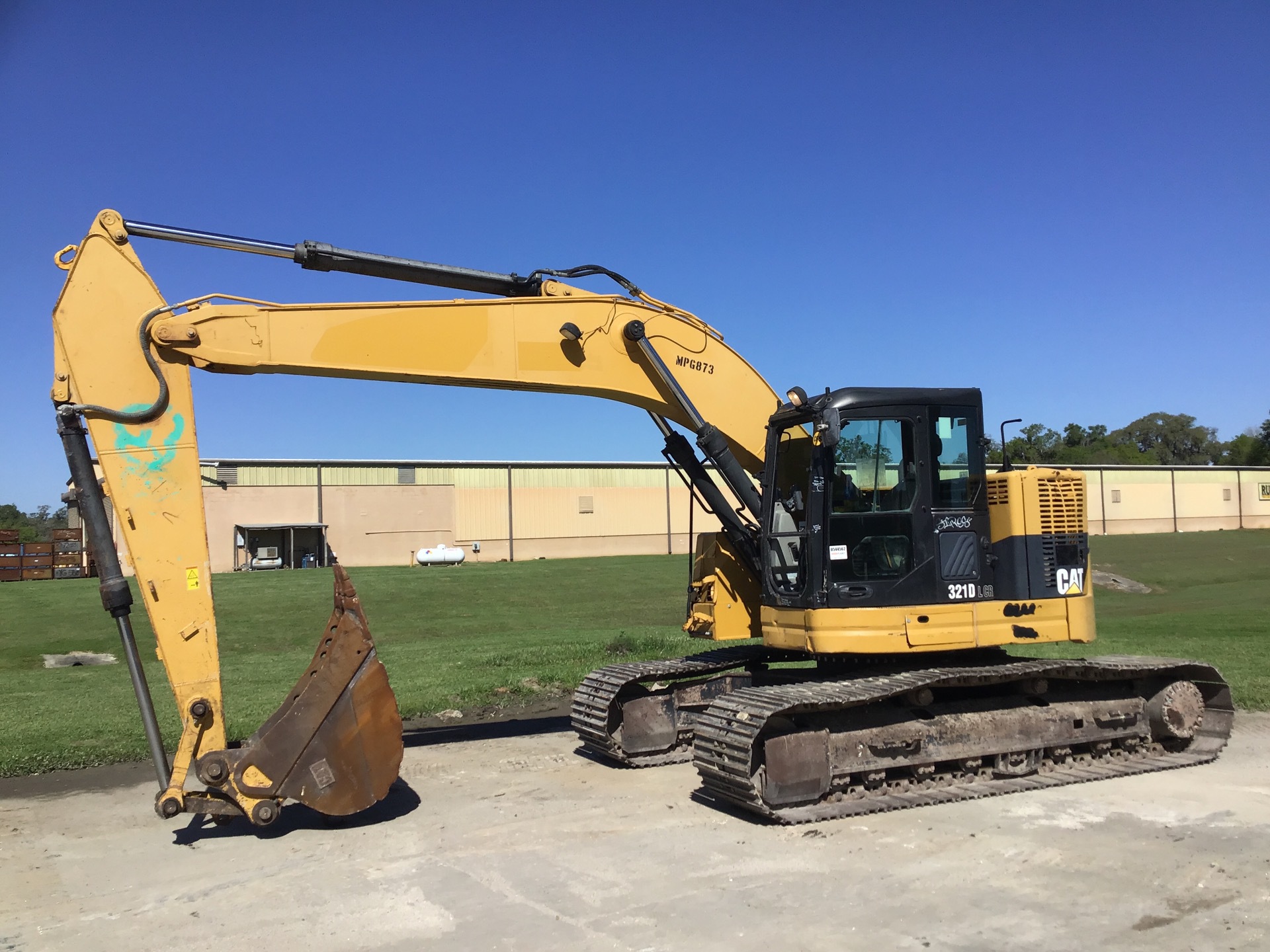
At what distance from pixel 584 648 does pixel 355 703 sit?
999cm

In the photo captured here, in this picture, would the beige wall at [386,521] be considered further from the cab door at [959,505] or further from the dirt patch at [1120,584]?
the cab door at [959,505]

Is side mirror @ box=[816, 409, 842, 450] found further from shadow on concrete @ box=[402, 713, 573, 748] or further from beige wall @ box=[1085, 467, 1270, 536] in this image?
beige wall @ box=[1085, 467, 1270, 536]

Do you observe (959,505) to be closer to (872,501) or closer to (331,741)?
(872,501)

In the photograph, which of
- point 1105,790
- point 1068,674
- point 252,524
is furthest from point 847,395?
point 252,524

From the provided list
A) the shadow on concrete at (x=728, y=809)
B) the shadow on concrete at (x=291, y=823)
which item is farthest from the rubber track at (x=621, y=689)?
the shadow on concrete at (x=291, y=823)

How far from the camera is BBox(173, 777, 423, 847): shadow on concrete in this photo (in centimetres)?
762

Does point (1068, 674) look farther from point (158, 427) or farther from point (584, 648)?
point (584, 648)

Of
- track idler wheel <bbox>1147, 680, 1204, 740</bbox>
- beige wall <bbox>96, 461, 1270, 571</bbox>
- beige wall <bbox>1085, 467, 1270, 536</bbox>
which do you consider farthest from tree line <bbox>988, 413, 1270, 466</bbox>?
track idler wheel <bbox>1147, 680, 1204, 740</bbox>

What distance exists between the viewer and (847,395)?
8.74 m

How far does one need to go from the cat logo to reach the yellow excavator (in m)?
0.03

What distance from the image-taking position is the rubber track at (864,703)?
7809 millimetres

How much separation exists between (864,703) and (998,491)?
8.06 ft

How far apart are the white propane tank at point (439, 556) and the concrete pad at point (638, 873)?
39759 millimetres

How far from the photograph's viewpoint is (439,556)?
159 feet
